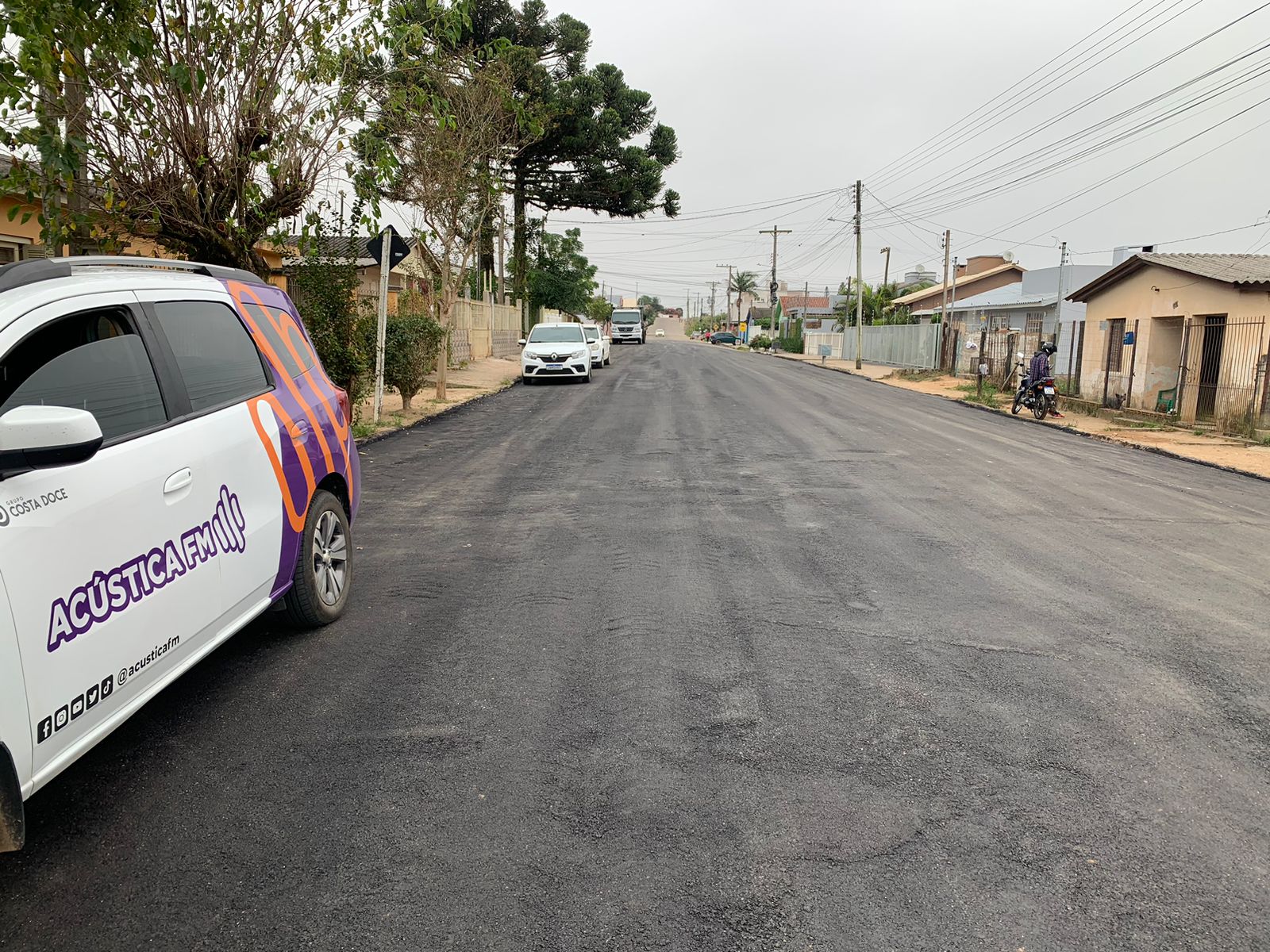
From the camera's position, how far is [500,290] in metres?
40.9

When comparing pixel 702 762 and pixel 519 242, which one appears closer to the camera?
pixel 702 762

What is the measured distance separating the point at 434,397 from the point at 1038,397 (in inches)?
510

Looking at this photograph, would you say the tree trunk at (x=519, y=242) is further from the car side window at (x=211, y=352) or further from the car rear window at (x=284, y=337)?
the car side window at (x=211, y=352)

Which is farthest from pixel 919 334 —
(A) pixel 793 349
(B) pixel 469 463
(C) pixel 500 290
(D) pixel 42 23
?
(D) pixel 42 23

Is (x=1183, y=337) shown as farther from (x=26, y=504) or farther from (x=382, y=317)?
(x=26, y=504)

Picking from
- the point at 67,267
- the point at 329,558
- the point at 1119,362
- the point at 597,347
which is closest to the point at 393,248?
the point at 329,558

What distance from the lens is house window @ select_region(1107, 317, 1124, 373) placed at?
71.8ft

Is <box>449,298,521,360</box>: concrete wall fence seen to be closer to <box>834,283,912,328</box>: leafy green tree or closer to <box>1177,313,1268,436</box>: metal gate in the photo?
<box>1177,313,1268,436</box>: metal gate

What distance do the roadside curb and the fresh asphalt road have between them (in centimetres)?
607

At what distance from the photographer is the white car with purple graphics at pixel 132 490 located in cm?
276

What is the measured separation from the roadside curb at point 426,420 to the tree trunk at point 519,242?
49.4 feet

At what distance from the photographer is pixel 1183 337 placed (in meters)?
19.0

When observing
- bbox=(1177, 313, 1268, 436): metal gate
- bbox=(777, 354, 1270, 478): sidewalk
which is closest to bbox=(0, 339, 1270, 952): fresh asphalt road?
bbox=(777, 354, 1270, 478): sidewalk

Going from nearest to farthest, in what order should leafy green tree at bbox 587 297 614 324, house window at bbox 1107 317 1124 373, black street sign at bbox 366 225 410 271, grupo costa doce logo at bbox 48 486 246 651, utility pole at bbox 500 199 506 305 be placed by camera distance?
grupo costa doce logo at bbox 48 486 246 651
black street sign at bbox 366 225 410 271
house window at bbox 1107 317 1124 373
utility pole at bbox 500 199 506 305
leafy green tree at bbox 587 297 614 324
